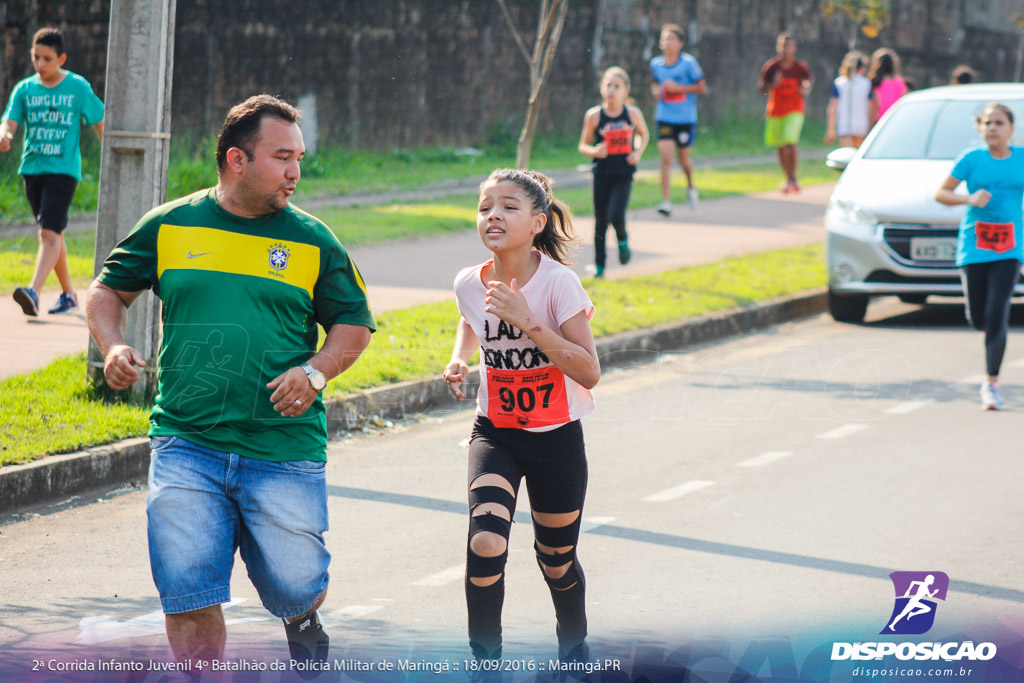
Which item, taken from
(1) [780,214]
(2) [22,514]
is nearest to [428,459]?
(2) [22,514]

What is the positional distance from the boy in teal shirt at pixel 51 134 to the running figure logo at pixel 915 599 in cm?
648

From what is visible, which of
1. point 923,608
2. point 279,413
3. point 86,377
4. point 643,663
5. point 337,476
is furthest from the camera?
point 86,377

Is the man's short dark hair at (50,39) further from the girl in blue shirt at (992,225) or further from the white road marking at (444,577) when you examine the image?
the girl in blue shirt at (992,225)

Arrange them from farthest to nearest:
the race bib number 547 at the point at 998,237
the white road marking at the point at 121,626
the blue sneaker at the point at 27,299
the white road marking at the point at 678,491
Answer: the blue sneaker at the point at 27,299
the race bib number 547 at the point at 998,237
the white road marking at the point at 678,491
the white road marking at the point at 121,626

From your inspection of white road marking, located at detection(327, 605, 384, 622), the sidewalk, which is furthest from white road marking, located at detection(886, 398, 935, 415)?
white road marking, located at detection(327, 605, 384, 622)

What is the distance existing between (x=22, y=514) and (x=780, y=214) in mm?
13604

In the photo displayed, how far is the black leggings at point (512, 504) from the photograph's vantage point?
167 inches

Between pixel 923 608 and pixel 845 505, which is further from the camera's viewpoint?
pixel 845 505

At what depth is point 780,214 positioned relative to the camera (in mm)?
18453

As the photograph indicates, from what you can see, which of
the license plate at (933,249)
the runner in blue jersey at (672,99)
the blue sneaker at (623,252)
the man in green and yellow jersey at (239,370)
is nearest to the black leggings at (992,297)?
the license plate at (933,249)

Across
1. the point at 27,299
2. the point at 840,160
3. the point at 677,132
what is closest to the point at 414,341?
the point at 27,299

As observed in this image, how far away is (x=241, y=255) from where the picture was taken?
3.91 meters

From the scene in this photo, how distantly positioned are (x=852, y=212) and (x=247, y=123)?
858 cm

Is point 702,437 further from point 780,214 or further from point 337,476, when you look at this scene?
point 780,214
